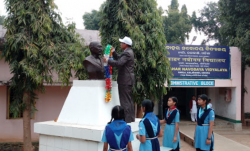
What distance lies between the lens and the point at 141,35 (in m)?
6.57

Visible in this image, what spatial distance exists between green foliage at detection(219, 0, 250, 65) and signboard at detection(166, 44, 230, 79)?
760mm

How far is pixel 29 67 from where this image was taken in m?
5.89

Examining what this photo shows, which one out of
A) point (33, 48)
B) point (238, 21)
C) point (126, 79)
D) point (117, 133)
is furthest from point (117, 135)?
point (238, 21)

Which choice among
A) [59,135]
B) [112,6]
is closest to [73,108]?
[59,135]

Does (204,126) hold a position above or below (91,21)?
below

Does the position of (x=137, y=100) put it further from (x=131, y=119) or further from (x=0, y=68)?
(x=0, y=68)

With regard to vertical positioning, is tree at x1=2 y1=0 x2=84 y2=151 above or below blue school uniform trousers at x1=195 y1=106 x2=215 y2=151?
above

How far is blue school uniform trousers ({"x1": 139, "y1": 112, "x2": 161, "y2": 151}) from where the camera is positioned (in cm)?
317

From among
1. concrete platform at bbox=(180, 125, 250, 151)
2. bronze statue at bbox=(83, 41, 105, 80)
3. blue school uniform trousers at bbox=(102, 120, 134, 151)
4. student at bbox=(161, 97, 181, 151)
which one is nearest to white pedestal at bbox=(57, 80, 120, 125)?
bronze statue at bbox=(83, 41, 105, 80)

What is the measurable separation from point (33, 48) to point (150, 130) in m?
3.98

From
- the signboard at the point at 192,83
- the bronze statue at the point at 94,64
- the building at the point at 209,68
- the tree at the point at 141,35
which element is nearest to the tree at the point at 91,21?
the building at the point at 209,68

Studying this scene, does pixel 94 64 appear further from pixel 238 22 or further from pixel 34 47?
pixel 238 22

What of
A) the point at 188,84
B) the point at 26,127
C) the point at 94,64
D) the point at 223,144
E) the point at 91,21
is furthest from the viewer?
the point at 91,21

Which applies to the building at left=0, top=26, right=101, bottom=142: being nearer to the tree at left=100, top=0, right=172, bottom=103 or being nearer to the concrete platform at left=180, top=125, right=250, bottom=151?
the tree at left=100, top=0, right=172, bottom=103
